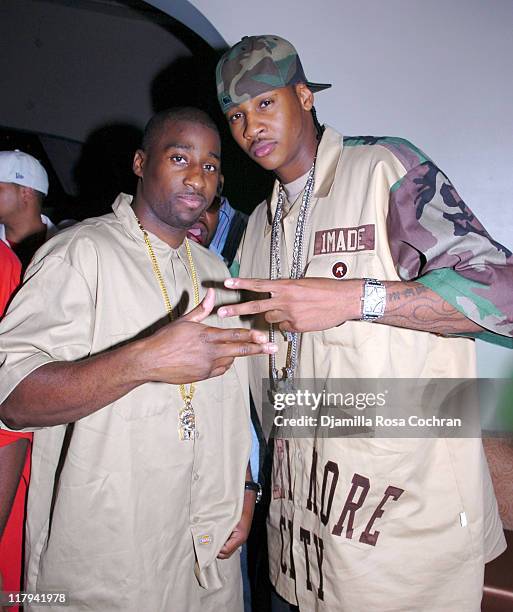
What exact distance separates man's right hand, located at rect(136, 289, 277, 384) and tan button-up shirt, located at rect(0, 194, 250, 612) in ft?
0.87

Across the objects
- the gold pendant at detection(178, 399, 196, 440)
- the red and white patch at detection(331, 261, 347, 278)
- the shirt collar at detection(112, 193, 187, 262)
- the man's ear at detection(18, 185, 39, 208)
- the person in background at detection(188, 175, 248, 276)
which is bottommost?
the gold pendant at detection(178, 399, 196, 440)

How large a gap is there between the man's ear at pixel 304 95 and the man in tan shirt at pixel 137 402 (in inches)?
12.6

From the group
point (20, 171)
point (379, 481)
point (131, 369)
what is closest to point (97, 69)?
point (20, 171)

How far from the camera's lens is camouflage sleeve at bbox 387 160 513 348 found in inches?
44.9

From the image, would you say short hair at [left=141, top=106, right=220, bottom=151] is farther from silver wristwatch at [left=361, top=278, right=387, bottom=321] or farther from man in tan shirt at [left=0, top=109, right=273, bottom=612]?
silver wristwatch at [left=361, top=278, right=387, bottom=321]

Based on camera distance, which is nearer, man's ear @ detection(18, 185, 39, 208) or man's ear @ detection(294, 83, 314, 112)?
man's ear @ detection(294, 83, 314, 112)

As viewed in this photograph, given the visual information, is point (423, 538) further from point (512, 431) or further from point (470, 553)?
point (512, 431)

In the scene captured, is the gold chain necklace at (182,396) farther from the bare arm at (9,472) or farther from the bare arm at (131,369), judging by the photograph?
the bare arm at (9,472)

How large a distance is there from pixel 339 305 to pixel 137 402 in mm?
592

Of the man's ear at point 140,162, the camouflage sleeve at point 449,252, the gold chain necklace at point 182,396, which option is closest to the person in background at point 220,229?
the man's ear at point 140,162

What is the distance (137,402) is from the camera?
1287 mm

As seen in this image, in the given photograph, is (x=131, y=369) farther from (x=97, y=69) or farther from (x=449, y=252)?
(x=97, y=69)

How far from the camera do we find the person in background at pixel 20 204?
2799 millimetres

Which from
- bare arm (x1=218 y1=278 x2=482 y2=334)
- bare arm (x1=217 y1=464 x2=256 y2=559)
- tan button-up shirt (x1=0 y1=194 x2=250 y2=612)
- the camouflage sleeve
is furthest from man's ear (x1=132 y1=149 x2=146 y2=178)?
bare arm (x1=217 y1=464 x2=256 y2=559)
